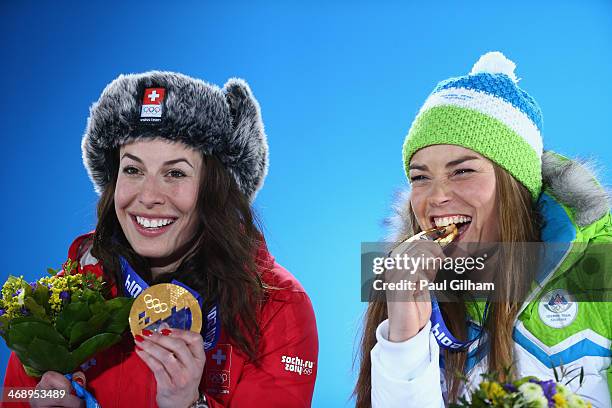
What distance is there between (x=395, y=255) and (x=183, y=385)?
0.73m

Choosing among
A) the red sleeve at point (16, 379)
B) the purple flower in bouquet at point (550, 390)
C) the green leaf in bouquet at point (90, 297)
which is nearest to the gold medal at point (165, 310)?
the green leaf in bouquet at point (90, 297)

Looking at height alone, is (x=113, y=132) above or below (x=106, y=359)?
above

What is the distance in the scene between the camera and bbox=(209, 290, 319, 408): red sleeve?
2.40 meters

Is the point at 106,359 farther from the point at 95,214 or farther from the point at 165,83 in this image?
the point at 165,83

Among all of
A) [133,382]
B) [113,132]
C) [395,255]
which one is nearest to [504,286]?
[395,255]

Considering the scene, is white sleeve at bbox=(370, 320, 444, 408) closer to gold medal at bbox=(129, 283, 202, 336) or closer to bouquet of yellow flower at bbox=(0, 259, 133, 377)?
gold medal at bbox=(129, 283, 202, 336)

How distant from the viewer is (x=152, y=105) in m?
2.51

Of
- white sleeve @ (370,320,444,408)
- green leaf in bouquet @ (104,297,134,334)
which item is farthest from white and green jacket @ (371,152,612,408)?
green leaf in bouquet @ (104,297,134,334)

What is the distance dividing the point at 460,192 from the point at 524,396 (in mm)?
958

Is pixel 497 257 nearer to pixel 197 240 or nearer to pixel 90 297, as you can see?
pixel 197 240

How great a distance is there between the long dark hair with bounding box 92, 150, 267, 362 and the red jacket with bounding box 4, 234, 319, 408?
0.05 metres

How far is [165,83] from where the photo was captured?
99.8 inches

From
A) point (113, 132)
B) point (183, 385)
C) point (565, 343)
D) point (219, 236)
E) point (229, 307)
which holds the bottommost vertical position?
point (183, 385)

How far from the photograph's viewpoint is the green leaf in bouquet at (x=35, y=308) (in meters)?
2.22
